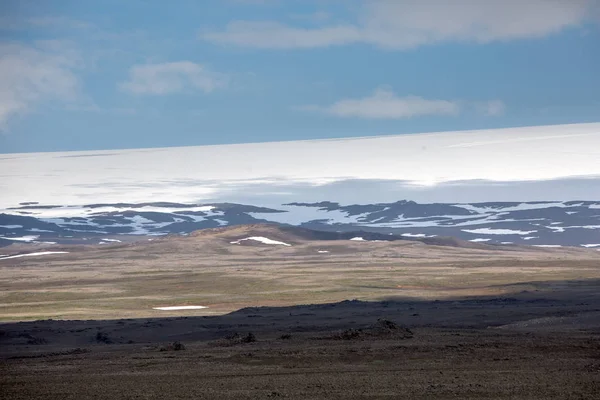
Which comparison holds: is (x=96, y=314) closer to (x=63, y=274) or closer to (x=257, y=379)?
(x=257, y=379)

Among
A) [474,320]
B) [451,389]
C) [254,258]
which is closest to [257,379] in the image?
[451,389]

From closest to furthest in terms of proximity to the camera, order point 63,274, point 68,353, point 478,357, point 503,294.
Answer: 1. point 478,357
2. point 68,353
3. point 503,294
4. point 63,274

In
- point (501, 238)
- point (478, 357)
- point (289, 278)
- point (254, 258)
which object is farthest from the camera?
point (501, 238)

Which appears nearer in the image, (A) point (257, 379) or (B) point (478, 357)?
(A) point (257, 379)

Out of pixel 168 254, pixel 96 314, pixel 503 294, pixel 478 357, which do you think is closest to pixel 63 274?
pixel 168 254

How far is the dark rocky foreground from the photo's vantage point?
22766 millimetres

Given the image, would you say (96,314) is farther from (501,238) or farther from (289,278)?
(501,238)

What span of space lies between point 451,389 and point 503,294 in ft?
128

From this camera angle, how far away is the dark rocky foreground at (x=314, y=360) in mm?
22766

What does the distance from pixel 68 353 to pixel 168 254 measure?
103328mm

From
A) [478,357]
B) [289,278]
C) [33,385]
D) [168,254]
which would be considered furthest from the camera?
[168,254]

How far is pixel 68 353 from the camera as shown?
32.4 m

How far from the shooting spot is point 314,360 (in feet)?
90.7

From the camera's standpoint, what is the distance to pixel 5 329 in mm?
41625
